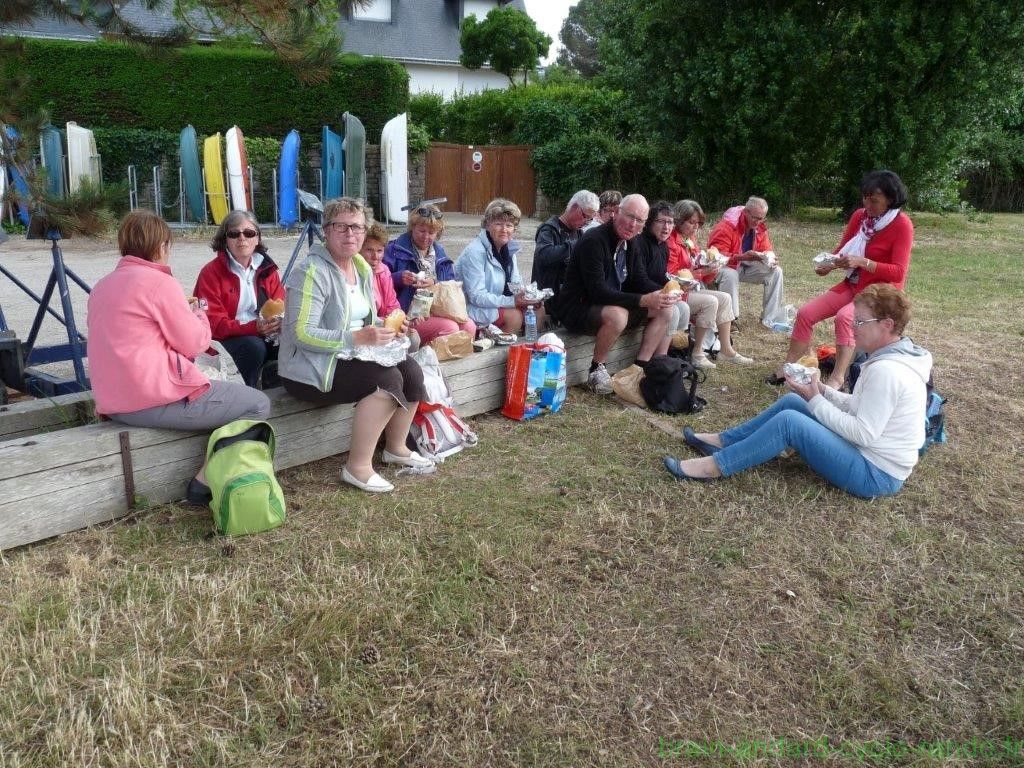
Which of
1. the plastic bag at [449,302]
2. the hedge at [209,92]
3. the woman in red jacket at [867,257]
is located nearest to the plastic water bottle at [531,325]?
the plastic bag at [449,302]

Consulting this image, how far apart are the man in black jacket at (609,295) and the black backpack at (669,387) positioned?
319mm

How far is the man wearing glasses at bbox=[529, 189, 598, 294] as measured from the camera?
6090 mm

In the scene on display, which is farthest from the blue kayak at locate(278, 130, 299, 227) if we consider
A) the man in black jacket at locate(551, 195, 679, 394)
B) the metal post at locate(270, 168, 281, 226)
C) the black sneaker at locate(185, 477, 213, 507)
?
the black sneaker at locate(185, 477, 213, 507)

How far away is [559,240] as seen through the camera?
6223 mm

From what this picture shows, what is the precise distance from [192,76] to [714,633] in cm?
1959

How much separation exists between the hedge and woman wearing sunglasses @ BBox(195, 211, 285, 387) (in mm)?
14684

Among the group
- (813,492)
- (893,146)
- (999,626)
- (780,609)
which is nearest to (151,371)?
(780,609)

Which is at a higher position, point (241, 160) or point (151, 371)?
point (241, 160)

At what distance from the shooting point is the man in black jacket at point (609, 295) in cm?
558

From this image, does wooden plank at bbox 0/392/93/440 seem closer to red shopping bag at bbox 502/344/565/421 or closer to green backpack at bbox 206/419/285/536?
green backpack at bbox 206/419/285/536

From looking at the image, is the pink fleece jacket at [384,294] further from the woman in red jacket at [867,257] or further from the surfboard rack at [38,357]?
the woman in red jacket at [867,257]

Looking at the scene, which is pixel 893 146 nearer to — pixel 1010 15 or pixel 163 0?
pixel 1010 15

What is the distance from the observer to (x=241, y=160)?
15.9 metres

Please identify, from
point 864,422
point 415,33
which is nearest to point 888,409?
point 864,422
